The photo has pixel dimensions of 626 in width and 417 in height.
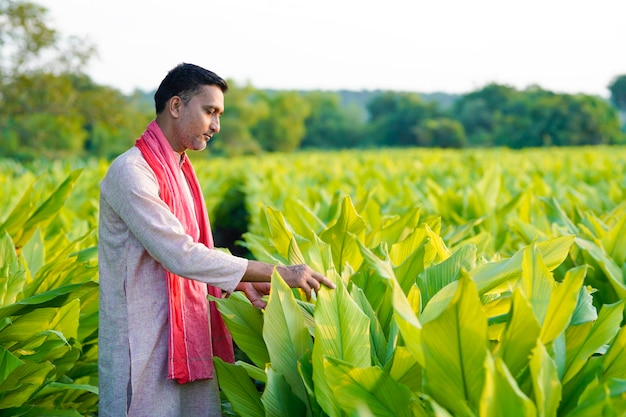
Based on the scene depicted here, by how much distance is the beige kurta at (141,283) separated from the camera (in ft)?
7.03

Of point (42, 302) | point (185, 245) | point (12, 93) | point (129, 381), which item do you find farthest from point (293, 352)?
point (12, 93)

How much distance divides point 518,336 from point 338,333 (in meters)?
0.46

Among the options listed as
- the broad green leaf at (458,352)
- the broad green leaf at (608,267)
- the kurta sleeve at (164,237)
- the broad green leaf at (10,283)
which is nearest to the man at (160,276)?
the kurta sleeve at (164,237)

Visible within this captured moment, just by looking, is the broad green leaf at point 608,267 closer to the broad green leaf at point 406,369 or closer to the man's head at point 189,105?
the broad green leaf at point 406,369

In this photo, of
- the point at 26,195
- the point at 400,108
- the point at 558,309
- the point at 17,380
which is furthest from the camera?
the point at 400,108

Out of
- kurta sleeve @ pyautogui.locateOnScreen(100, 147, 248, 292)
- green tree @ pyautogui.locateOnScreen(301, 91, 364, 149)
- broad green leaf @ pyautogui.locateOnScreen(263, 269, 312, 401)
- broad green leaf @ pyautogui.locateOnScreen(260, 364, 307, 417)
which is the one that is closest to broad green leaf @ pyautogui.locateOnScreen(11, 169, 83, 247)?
kurta sleeve @ pyautogui.locateOnScreen(100, 147, 248, 292)

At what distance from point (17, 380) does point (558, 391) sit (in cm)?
177

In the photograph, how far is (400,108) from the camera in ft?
298

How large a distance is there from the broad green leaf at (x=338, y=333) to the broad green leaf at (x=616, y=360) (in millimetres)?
559

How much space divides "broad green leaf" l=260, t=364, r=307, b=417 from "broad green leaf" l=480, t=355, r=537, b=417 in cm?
59

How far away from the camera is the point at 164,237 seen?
83.9 inches

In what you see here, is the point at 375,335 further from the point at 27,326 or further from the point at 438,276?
the point at 27,326

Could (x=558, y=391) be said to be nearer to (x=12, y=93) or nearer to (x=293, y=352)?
(x=293, y=352)

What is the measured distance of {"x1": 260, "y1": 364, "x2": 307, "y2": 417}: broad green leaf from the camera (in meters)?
1.78
